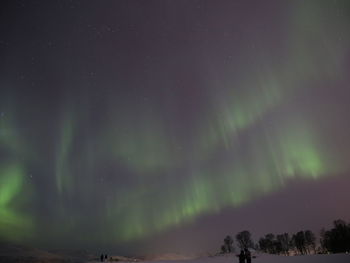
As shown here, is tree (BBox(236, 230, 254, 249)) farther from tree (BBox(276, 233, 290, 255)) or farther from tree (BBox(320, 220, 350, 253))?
tree (BBox(320, 220, 350, 253))

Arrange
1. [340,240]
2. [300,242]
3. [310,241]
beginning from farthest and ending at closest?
[310,241]
[300,242]
[340,240]

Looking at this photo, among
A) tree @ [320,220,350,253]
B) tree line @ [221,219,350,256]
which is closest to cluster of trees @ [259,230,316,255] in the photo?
tree line @ [221,219,350,256]

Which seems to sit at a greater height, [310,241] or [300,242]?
[300,242]

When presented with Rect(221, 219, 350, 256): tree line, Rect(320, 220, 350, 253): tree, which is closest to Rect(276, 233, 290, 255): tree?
Rect(221, 219, 350, 256): tree line

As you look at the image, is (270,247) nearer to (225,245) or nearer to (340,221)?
(225,245)

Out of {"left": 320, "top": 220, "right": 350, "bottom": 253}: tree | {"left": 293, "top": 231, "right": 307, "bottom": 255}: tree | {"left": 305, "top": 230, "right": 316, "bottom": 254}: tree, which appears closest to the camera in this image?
{"left": 320, "top": 220, "right": 350, "bottom": 253}: tree

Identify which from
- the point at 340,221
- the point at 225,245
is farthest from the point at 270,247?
A: the point at 340,221

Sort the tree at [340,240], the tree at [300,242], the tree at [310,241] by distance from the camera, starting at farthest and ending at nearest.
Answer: the tree at [310,241] < the tree at [300,242] < the tree at [340,240]

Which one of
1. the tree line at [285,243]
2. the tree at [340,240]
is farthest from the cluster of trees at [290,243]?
the tree at [340,240]

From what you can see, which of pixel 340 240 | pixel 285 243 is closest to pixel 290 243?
pixel 285 243

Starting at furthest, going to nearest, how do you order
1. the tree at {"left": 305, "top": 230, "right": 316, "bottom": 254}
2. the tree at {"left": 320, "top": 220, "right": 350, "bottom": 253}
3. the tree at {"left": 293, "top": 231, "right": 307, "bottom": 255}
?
1. the tree at {"left": 305, "top": 230, "right": 316, "bottom": 254}
2. the tree at {"left": 293, "top": 231, "right": 307, "bottom": 255}
3. the tree at {"left": 320, "top": 220, "right": 350, "bottom": 253}

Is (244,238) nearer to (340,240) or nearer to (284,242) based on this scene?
(284,242)

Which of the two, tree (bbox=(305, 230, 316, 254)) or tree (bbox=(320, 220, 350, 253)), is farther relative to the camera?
tree (bbox=(305, 230, 316, 254))

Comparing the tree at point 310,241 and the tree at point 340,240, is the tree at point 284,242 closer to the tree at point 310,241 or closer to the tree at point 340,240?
the tree at point 310,241
